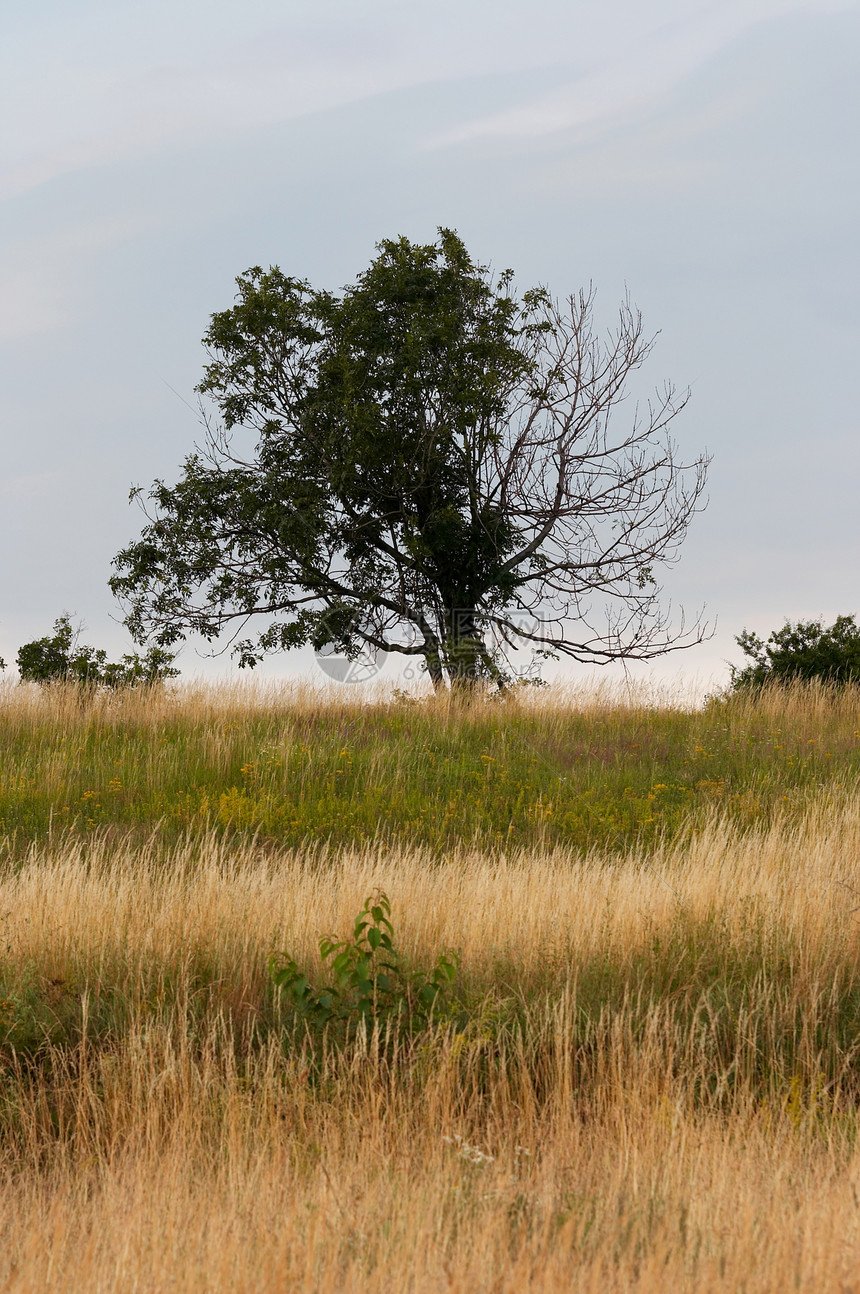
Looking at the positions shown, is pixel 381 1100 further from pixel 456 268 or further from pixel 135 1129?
pixel 456 268

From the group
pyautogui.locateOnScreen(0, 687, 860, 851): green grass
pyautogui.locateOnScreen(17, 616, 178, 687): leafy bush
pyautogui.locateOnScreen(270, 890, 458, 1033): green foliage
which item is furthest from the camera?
pyautogui.locateOnScreen(17, 616, 178, 687): leafy bush

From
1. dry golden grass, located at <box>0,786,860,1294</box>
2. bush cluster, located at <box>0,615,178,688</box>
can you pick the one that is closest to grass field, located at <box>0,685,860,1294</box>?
dry golden grass, located at <box>0,786,860,1294</box>

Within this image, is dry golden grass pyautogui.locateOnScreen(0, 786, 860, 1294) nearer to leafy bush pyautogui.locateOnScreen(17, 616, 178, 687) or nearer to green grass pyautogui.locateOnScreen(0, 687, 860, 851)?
green grass pyautogui.locateOnScreen(0, 687, 860, 851)

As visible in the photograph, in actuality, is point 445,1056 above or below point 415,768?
below

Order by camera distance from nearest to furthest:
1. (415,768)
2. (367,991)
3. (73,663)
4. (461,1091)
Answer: (461,1091), (367,991), (415,768), (73,663)

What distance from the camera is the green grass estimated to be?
1177cm

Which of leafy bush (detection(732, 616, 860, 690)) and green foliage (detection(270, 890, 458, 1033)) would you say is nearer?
green foliage (detection(270, 890, 458, 1033))

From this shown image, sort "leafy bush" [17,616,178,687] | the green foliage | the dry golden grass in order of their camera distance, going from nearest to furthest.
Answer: the dry golden grass, the green foliage, "leafy bush" [17,616,178,687]

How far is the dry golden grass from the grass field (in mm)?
24

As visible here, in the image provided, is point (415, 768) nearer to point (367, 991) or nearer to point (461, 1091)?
point (367, 991)

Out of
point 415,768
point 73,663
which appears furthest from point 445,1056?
point 73,663

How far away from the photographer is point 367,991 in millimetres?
6160

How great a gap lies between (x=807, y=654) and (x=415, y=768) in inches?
558

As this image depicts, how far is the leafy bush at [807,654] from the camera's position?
24.1 metres
